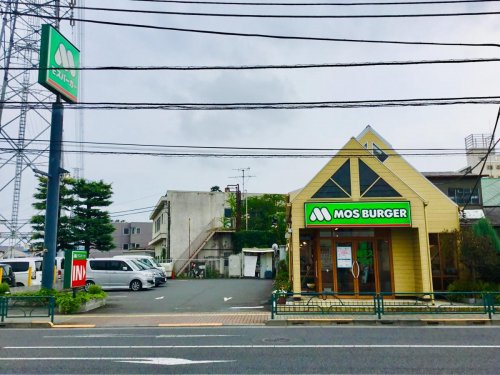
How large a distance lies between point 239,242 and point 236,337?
28.9m

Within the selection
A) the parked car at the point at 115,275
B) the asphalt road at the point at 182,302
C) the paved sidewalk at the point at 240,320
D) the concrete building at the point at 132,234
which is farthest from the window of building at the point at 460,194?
the concrete building at the point at 132,234

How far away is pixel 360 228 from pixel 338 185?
6.63 feet

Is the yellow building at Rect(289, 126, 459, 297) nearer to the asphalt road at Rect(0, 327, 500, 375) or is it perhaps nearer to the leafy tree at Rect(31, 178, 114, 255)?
the asphalt road at Rect(0, 327, 500, 375)

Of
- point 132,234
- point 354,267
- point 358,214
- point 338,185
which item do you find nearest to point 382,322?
point 354,267

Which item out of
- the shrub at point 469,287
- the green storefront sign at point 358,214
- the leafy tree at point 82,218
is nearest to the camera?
the shrub at point 469,287

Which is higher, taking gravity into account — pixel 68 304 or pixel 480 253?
pixel 480 253

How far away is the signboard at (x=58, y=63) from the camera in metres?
17.0

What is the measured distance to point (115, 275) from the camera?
2486 cm

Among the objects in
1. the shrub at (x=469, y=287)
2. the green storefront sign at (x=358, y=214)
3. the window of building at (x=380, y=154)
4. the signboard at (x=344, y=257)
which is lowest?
the shrub at (x=469, y=287)

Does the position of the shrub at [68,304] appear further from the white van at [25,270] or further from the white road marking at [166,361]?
the white van at [25,270]

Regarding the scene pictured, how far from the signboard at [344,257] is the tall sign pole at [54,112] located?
1164 centimetres

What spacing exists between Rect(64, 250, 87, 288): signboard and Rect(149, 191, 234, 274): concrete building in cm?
2128

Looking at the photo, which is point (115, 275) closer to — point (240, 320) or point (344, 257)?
point (240, 320)

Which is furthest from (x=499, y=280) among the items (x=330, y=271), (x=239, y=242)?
(x=239, y=242)
